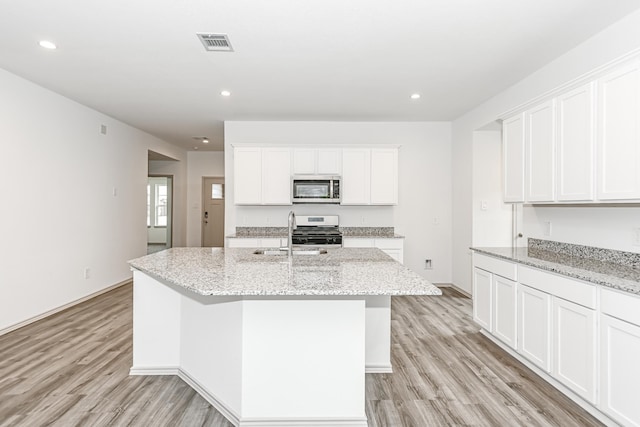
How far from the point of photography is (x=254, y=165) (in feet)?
17.7

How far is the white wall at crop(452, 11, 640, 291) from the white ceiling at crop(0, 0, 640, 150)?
0.36ft

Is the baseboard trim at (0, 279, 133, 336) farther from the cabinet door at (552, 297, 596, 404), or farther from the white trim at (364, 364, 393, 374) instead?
the cabinet door at (552, 297, 596, 404)

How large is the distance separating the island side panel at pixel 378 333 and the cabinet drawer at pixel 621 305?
1.27m

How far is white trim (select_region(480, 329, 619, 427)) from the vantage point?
2.17 metres

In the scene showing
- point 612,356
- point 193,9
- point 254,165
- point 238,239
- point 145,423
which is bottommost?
point 145,423

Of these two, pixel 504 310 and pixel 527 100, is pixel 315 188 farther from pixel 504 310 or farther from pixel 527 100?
pixel 504 310

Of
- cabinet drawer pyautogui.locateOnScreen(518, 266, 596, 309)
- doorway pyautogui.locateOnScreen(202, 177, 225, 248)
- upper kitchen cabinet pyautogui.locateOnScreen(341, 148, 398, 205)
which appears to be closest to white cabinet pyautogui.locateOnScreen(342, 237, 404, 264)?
upper kitchen cabinet pyautogui.locateOnScreen(341, 148, 398, 205)

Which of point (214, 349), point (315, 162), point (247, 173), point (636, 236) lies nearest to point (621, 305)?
point (636, 236)

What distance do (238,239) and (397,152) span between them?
2.55 metres

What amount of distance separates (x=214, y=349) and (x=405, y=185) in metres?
4.21

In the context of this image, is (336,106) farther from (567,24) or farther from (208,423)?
(208,423)

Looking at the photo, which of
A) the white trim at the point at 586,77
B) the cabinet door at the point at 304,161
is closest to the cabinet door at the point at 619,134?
the white trim at the point at 586,77

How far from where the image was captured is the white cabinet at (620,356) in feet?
6.26

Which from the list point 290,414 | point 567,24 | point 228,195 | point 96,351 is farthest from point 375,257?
point 228,195
